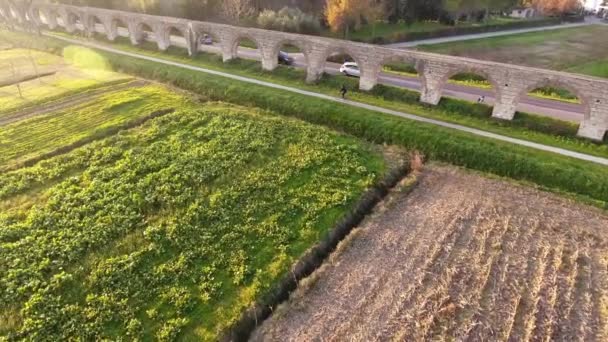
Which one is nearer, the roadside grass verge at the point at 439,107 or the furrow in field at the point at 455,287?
the furrow in field at the point at 455,287

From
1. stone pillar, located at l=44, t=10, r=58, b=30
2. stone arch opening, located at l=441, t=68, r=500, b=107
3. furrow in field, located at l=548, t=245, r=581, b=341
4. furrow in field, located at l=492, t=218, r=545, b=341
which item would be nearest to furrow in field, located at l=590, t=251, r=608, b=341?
furrow in field, located at l=548, t=245, r=581, b=341

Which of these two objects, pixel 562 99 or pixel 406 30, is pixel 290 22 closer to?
pixel 406 30

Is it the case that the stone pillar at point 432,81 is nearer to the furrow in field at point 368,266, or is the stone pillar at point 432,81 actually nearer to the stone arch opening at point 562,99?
the stone arch opening at point 562,99

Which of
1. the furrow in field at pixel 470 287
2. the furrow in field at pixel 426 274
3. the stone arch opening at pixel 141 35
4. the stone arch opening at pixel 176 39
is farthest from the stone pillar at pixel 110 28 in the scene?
the furrow in field at pixel 470 287

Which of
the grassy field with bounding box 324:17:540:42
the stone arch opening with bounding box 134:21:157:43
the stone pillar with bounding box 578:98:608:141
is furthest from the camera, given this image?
the grassy field with bounding box 324:17:540:42

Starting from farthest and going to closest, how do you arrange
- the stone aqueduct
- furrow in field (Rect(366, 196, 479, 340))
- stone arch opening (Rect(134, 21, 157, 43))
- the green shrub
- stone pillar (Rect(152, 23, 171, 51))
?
1. the green shrub
2. stone arch opening (Rect(134, 21, 157, 43))
3. stone pillar (Rect(152, 23, 171, 51))
4. the stone aqueduct
5. furrow in field (Rect(366, 196, 479, 340))

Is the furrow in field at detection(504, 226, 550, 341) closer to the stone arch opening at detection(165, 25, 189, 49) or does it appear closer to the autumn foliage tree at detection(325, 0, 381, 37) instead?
the autumn foliage tree at detection(325, 0, 381, 37)

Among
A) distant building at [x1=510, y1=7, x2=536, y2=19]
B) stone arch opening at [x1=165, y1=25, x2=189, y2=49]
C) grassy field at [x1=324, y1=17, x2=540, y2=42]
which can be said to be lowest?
stone arch opening at [x1=165, y1=25, x2=189, y2=49]

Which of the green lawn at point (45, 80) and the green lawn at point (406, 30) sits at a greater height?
the green lawn at point (406, 30)
